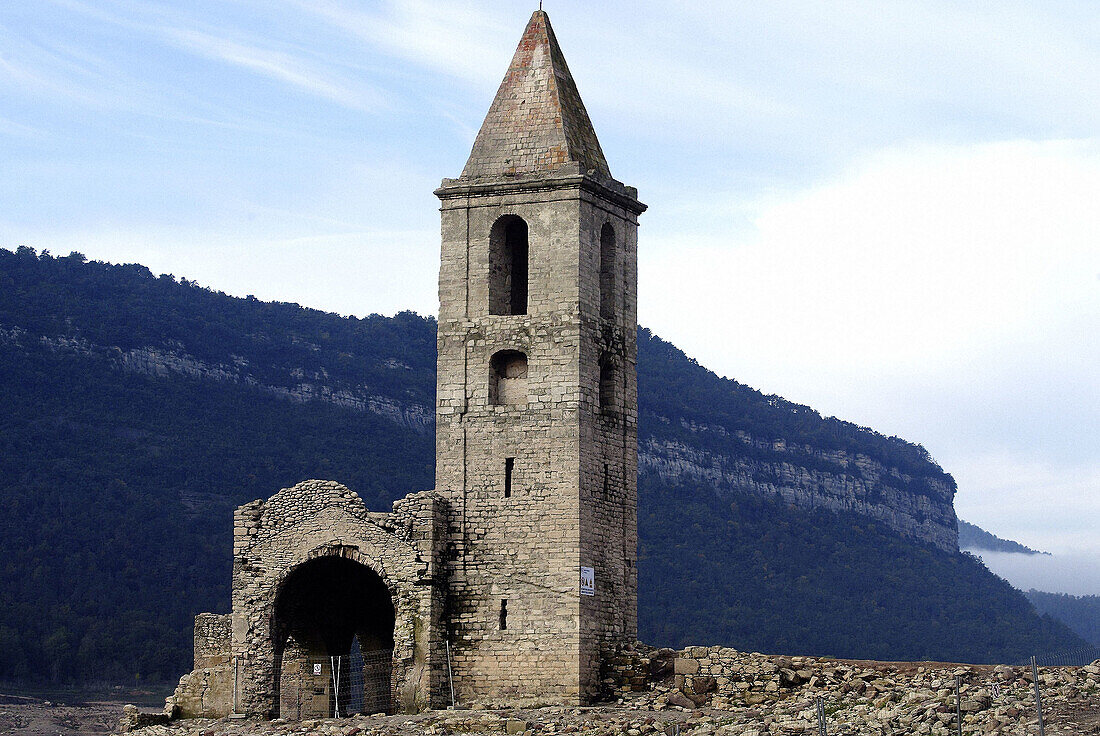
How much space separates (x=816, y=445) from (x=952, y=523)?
53.4ft

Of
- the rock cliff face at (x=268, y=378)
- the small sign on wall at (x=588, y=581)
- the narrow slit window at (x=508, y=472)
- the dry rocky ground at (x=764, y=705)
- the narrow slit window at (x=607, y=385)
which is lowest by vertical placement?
the dry rocky ground at (x=764, y=705)

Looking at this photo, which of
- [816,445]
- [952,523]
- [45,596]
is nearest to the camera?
[45,596]

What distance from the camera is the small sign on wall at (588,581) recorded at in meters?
35.6

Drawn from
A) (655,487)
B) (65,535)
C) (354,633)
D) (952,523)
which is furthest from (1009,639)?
(354,633)

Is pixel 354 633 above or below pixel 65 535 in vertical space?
below

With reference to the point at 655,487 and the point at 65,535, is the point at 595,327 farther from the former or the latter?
the point at 655,487

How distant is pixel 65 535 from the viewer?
85.0 meters

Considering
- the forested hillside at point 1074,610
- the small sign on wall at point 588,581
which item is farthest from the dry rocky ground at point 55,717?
the forested hillside at point 1074,610

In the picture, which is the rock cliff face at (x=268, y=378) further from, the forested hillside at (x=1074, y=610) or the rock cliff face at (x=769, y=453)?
the forested hillside at (x=1074, y=610)

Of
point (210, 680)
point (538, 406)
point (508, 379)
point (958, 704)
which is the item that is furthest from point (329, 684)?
point (958, 704)

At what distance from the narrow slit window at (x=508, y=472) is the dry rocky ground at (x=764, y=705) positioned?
12.1 ft

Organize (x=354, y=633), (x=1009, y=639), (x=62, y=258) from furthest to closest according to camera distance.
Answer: (x=62, y=258)
(x=1009, y=639)
(x=354, y=633)

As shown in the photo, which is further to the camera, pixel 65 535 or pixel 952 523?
pixel 952 523

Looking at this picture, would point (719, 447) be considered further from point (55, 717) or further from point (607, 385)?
point (607, 385)
